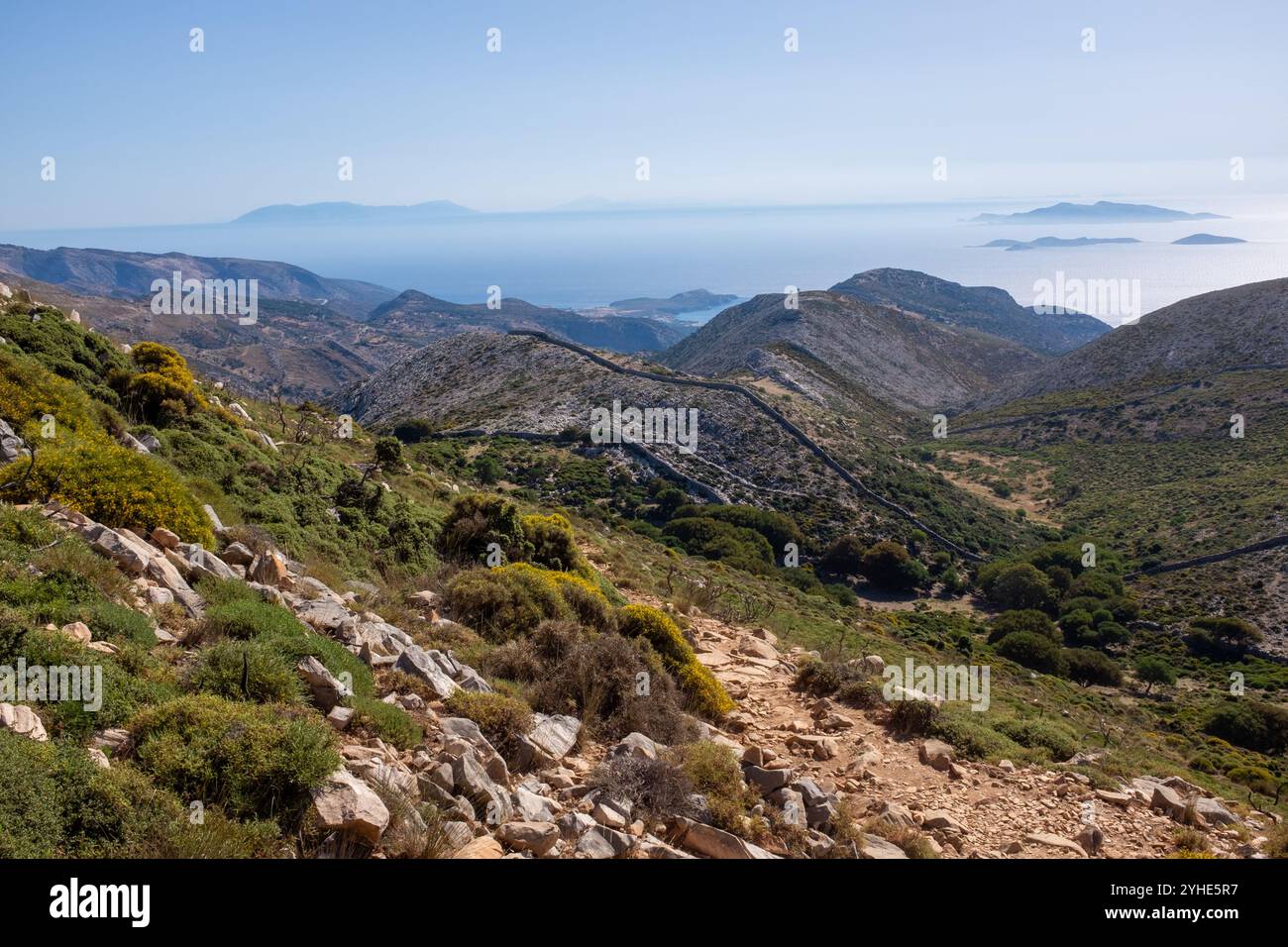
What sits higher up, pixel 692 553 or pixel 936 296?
pixel 936 296

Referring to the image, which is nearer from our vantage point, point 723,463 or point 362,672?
point 362,672

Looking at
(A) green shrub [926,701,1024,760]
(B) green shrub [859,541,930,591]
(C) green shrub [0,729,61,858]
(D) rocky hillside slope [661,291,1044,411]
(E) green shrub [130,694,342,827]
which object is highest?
(D) rocky hillside slope [661,291,1044,411]

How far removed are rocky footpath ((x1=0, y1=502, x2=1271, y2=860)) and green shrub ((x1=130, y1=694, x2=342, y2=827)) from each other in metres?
0.15

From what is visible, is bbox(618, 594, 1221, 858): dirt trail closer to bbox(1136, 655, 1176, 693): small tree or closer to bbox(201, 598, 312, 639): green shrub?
bbox(201, 598, 312, 639): green shrub

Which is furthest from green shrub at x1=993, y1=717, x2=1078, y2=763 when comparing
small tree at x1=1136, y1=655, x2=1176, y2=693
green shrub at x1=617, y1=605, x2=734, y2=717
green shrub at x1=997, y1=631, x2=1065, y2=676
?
small tree at x1=1136, y1=655, x2=1176, y2=693

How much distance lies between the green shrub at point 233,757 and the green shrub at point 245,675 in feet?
1.65

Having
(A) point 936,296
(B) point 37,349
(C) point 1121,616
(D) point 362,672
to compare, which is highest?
(A) point 936,296

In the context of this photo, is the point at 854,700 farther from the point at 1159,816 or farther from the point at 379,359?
the point at 379,359

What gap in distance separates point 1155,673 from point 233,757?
29448 millimetres

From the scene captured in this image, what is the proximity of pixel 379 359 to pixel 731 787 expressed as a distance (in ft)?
491

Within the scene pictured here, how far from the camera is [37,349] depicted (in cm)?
1152

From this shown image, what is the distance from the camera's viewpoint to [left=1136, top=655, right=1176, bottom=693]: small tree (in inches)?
977

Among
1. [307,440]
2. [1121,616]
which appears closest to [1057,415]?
[1121,616]
